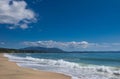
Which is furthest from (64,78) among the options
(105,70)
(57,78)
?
(105,70)

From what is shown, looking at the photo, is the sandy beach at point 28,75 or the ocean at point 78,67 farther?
the ocean at point 78,67

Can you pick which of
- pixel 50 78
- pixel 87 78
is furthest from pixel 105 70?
pixel 50 78

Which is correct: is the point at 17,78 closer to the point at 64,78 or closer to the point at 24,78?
the point at 24,78

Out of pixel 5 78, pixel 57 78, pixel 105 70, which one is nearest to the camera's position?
pixel 5 78

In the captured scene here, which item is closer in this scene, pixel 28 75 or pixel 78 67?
pixel 28 75

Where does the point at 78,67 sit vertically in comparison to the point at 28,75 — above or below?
above

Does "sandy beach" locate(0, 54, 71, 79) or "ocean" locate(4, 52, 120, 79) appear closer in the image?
"sandy beach" locate(0, 54, 71, 79)

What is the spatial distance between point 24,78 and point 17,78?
44cm

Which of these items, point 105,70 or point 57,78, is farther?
point 105,70

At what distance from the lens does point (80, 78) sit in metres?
13.8

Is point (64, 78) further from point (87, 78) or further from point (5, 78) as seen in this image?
point (5, 78)

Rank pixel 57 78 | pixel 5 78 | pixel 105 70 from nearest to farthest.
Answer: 1. pixel 5 78
2. pixel 57 78
3. pixel 105 70

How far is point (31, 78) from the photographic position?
1338cm

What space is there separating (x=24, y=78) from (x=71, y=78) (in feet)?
10.2
